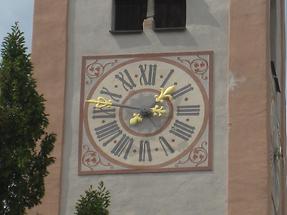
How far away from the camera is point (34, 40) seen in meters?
20.4

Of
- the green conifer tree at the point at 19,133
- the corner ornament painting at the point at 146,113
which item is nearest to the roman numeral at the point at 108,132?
the corner ornament painting at the point at 146,113

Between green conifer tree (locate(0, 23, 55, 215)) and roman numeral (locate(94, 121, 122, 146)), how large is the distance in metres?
4.36

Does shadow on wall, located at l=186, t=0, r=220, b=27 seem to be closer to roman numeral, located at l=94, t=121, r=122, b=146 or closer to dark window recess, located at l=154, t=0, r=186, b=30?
dark window recess, located at l=154, t=0, r=186, b=30

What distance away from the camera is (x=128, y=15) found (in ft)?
67.5

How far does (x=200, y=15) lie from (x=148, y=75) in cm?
108

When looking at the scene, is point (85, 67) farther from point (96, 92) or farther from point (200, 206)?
point (200, 206)

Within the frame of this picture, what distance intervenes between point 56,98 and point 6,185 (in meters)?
5.32

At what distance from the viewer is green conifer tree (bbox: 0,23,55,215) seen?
48.4ft

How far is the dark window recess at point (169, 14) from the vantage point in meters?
20.3

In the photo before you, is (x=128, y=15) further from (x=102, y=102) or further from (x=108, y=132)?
(x=108, y=132)

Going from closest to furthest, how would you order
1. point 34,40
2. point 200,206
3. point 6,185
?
point 6,185
point 200,206
point 34,40

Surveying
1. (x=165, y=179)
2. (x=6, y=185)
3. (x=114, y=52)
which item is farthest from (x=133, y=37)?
(x=6, y=185)

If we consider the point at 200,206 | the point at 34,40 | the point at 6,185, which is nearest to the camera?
the point at 6,185

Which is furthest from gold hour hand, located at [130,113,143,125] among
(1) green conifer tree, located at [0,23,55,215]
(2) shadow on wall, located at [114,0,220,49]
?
(1) green conifer tree, located at [0,23,55,215]
